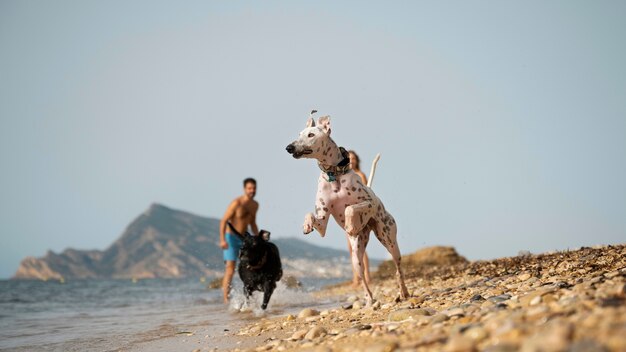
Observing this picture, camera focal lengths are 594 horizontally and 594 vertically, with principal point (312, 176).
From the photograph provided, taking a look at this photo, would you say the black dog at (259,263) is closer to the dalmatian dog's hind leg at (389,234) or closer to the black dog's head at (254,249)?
the black dog's head at (254,249)

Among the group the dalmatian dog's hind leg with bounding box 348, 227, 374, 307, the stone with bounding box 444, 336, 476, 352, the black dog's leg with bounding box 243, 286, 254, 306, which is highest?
the dalmatian dog's hind leg with bounding box 348, 227, 374, 307

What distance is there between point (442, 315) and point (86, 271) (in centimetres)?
20451

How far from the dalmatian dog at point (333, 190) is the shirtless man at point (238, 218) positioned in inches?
214

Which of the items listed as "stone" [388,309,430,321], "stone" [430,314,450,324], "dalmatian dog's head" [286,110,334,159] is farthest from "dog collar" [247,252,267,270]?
"stone" [430,314,450,324]

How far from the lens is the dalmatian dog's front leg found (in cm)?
624

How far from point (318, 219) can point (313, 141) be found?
839 mm

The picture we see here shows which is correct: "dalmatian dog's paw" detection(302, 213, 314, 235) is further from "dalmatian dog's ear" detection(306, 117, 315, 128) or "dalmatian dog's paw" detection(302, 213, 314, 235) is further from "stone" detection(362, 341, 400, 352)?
"stone" detection(362, 341, 400, 352)

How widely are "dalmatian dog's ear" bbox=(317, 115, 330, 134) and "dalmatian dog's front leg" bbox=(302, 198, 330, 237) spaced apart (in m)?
0.76

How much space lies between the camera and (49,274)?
186m

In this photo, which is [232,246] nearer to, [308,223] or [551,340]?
[308,223]

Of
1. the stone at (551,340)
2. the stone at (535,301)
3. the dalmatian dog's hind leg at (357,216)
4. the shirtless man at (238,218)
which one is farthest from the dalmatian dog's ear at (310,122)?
the shirtless man at (238,218)

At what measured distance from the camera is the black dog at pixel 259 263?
31.1 ft

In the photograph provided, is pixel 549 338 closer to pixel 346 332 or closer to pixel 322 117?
pixel 346 332

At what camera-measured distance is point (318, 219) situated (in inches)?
251
